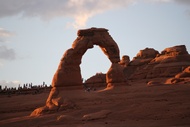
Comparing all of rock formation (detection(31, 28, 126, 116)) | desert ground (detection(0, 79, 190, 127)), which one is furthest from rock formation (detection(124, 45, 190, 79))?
desert ground (detection(0, 79, 190, 127))

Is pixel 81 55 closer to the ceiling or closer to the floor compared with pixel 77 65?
closer to the ceiling

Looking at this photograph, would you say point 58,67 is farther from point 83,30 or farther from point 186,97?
point 186,97

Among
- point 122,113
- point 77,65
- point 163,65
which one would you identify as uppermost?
point 163,65

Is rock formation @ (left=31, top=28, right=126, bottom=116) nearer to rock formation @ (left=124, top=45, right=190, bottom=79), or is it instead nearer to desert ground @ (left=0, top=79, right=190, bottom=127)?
desert ground @ (left=0, top=79, right=190, bottom=127)

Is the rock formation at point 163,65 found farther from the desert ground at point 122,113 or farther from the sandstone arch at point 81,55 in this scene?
the desert ground at point 122,113

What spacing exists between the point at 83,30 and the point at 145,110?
39.5 ft

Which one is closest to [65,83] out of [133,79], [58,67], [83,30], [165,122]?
[58,67]

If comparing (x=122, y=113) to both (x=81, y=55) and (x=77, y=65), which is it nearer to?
(x=77, y=65)

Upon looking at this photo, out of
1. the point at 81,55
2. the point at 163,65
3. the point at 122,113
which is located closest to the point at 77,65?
the point at 81,55

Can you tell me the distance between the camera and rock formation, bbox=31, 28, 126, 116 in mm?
20678

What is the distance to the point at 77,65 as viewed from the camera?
23516 mm

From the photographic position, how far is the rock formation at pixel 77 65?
20.7 metres

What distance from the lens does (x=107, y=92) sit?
24453 millimetres

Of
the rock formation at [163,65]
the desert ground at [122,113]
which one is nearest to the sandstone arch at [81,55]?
the desert ground at [122,113]
